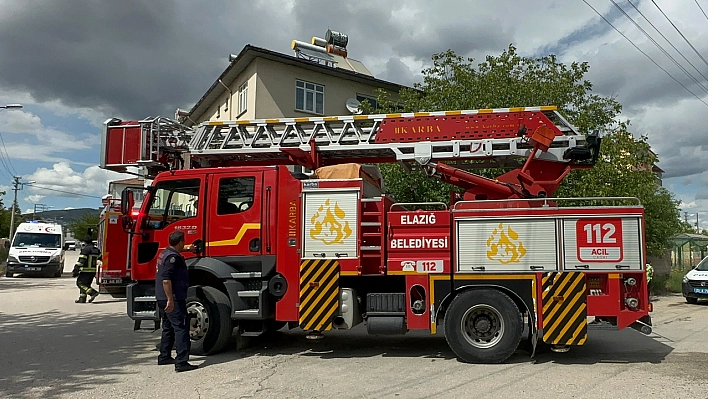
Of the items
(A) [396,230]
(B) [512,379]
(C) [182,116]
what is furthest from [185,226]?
(C) [182,116]

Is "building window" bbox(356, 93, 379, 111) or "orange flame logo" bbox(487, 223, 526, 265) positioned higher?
"building window" bbox(356, 93, 379, 111)

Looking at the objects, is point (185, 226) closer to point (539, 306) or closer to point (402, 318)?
point (402, 318)

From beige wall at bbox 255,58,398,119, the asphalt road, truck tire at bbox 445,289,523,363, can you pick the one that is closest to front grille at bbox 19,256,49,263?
beige wall at bbox 255,58,398,119

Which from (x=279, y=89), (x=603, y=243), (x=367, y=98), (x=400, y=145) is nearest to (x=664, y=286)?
(x=367, y=98)

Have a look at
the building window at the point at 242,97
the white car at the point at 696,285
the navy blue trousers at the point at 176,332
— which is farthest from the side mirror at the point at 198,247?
the building window at the point at 242,97

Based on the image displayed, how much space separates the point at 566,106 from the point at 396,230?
11.6 meters

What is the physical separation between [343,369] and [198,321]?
7.35ft

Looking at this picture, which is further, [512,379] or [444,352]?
[444,352]

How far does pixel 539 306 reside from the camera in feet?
24.8

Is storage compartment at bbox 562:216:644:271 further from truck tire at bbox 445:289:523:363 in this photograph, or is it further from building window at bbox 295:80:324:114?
building window at bbox 295:80:324:114

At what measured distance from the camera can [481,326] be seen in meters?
7.73

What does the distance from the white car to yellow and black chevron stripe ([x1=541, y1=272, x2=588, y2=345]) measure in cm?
1083

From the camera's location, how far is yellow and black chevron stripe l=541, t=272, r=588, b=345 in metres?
7.47

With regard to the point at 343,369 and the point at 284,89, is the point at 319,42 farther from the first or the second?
the point at 343,369
